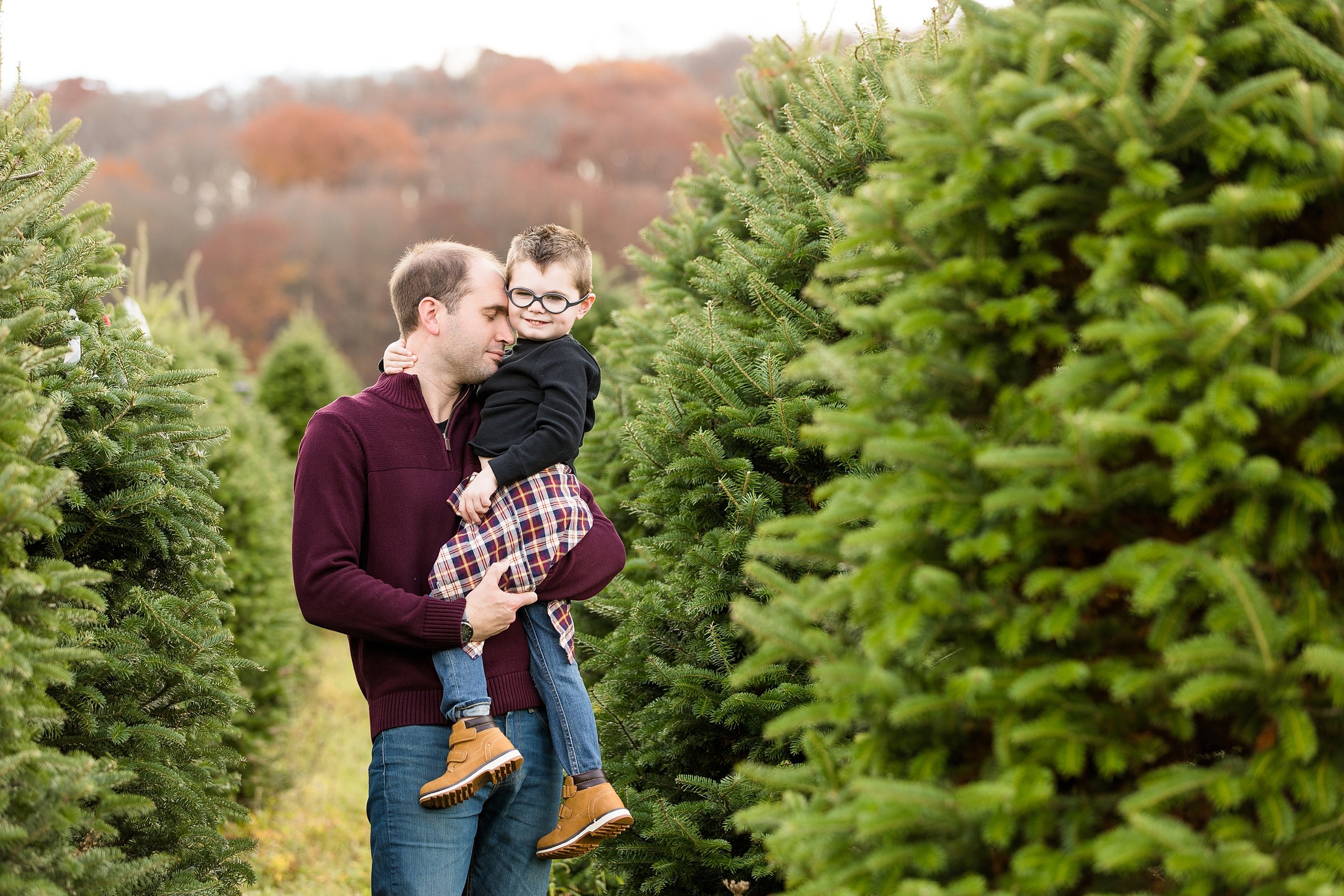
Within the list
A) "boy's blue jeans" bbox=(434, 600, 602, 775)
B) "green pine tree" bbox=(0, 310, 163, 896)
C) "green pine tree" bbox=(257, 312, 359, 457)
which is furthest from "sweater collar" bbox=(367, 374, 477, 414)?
"green pine tree" bbox=(257, 312, 359, 457)

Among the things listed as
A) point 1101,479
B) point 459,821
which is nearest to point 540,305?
point 459,821

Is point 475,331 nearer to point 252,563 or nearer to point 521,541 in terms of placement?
point 521,541

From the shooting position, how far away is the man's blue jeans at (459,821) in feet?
8.72

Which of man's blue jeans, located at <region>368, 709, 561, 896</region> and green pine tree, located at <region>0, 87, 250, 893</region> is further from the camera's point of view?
green pine tree, located at <region>0, 87, 250, 893</region>

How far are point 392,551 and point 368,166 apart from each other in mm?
47760

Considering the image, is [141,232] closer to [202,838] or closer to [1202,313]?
[202,838]

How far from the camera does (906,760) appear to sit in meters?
1.99

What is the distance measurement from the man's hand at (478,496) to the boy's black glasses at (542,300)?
1.79ft

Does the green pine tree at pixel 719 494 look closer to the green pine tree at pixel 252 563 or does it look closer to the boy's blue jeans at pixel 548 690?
the boy's blue jeans at pixel 548 690

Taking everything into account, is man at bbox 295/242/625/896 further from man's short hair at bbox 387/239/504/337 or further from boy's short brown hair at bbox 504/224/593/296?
boy's short brown hair at bbox 504/224/593/296

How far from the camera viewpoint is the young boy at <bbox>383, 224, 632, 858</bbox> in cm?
274

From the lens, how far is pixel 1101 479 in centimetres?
176

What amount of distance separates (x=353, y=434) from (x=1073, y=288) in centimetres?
184

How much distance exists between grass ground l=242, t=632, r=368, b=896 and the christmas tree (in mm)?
3302
